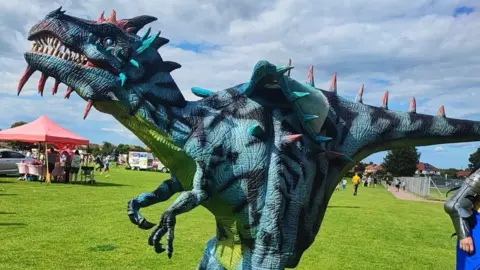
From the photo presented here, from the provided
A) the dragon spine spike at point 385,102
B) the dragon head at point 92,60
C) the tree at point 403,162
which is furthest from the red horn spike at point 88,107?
the tree at point 403,162

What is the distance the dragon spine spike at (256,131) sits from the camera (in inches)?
114

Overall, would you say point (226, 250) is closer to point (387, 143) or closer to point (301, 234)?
point (301, 234)

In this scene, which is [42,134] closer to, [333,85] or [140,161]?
[333,85]

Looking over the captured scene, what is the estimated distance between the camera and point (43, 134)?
19984mm

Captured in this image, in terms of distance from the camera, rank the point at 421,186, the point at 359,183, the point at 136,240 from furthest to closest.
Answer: the point at 359,183, the point at 421,186, the point at 136,240

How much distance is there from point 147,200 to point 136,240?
6.01m

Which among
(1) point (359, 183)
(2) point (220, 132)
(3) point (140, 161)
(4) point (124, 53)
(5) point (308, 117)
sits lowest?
(3) point (140, 161)

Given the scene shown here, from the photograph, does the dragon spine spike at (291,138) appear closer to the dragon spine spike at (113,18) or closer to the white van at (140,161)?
the dragon spine spike at (113,18)

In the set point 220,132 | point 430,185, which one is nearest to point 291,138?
point 220,132

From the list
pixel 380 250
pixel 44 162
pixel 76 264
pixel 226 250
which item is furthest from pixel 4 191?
pixel 226 250

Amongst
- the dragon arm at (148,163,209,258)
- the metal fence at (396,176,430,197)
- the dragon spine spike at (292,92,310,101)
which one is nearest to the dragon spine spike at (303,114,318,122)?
the dragon spine spike at (292,92,310,101)

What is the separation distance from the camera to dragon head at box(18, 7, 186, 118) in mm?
2775

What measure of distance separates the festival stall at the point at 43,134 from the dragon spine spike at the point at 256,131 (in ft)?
61.4

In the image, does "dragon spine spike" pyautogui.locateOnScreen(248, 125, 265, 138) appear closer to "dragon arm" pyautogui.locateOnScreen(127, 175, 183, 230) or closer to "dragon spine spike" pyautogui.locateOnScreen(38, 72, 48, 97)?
"dragon arm" pyautogui.locateOnScreen(127, 175, 183, 230)
